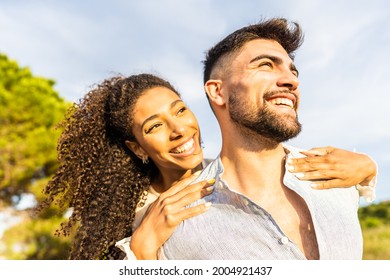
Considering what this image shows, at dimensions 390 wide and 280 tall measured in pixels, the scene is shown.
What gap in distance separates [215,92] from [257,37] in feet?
1.62

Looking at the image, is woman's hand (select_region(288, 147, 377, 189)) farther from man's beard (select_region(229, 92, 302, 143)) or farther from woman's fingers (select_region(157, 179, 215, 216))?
woman's fingers (select_region(157, 179, 215, 216))

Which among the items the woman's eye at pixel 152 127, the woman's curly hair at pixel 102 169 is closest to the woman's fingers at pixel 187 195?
the woman's eye at pixel 152 127

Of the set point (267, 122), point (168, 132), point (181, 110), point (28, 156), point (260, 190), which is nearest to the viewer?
point (267, 122)

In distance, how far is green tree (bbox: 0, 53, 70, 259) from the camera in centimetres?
1550

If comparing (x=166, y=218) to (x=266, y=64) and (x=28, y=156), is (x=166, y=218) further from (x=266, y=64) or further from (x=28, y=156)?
(x=28, y=156)

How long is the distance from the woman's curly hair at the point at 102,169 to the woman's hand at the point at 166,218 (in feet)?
2.73

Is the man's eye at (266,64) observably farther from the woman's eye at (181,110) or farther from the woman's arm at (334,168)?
the woman's eye at (181,110)

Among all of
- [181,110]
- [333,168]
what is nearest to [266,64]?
[333,168]

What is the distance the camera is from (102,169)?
456cm

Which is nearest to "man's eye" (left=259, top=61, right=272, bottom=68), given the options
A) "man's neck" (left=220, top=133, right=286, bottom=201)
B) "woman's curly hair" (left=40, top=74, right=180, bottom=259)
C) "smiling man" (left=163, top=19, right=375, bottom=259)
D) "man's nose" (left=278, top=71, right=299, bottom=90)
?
"smiling man" (left=163, top=19, right=375, bottom=259)
